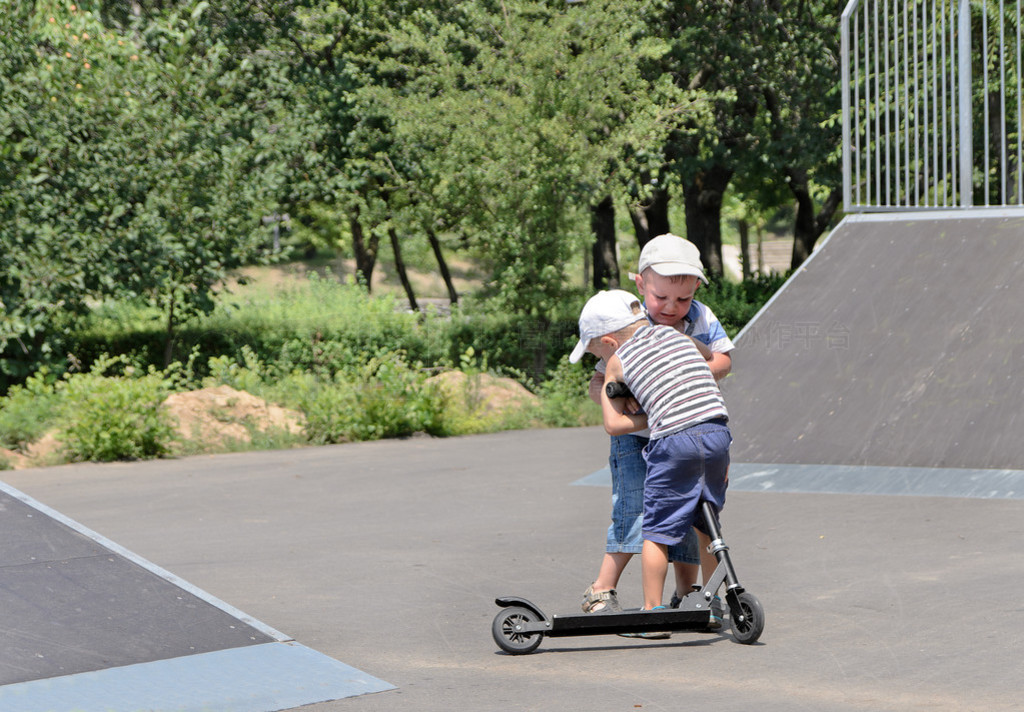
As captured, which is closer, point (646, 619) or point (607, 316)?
point (646, 619)

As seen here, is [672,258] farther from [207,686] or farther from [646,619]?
[207,686]

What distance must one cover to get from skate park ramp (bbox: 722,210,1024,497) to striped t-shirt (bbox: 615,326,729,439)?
393cm

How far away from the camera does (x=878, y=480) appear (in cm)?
833

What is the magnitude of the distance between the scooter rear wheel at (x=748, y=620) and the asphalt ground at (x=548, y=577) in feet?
0.18

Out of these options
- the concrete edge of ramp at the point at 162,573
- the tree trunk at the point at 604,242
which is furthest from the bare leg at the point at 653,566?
the tree trunk at the point at 604,242

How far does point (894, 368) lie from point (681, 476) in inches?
186

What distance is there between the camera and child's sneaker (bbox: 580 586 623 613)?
192 inches

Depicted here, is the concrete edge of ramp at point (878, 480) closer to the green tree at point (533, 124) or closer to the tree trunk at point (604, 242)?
the green tree at point (533, 124)

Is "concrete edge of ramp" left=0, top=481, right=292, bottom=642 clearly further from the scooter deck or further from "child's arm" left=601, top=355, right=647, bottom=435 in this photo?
"child's arm" left=601, top=355, right=647, bottom=435

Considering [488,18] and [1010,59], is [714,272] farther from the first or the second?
[1010,59]

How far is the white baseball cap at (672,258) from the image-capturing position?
15.4 ft

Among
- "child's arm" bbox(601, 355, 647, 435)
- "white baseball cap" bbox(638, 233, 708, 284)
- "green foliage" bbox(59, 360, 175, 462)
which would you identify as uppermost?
"white baseball cap" bbox(638, 233, 708, 284)

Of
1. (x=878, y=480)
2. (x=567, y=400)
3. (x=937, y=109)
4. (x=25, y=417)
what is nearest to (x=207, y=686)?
(x=878, y=480)

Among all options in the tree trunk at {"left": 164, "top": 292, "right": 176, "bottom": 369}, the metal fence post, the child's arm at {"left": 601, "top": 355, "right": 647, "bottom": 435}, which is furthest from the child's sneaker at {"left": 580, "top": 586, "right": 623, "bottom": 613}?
the tree trunk at {"left": 164, "top": 292, "right": 176, "bottom": 369}
